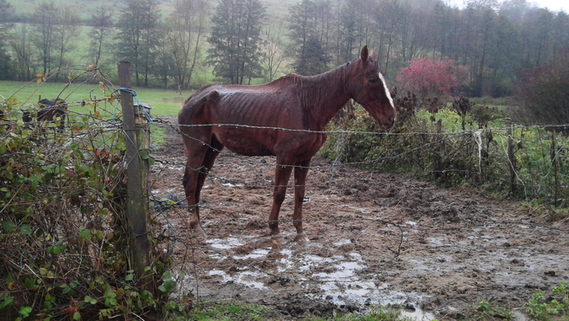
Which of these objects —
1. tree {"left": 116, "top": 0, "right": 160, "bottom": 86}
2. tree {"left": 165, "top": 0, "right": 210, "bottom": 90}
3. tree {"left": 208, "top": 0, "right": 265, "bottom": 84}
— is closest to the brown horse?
tree {"left": 208, "top": 0, "right": 265, "bottom": 84}

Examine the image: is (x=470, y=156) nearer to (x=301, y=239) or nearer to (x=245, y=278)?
(x=301, y=239)

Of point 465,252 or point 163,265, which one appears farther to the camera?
point 465,252

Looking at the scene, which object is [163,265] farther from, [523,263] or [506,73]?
[506,73]

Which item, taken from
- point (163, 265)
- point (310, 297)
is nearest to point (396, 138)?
point (310, 297)

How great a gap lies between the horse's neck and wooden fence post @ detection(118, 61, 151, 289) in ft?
8.56

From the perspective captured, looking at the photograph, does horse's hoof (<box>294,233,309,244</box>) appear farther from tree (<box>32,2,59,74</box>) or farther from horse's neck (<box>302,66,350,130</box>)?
tree (<box>32,2,59,74</box>)

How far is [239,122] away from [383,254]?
7.89 feet

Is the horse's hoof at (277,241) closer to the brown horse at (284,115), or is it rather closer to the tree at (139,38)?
the brown horse at (284,115)

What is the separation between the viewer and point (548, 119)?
535 inches

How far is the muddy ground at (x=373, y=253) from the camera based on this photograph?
3613 millimetres

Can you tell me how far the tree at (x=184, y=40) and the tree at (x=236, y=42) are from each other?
6.87 feet

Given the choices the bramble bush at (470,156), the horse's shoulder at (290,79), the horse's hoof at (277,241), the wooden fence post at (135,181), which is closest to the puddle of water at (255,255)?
the horse's hoof at (277,241)

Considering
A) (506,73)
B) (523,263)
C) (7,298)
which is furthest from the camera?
(506,73)

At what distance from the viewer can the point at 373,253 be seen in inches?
189
